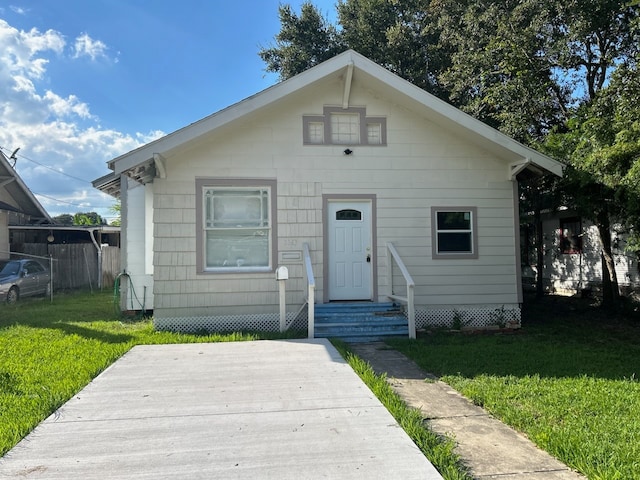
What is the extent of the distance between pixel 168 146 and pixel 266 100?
1.90 metres

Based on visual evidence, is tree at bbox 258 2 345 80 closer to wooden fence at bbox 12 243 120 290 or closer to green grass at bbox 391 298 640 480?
wooden fence at bbox 12 243 120 290

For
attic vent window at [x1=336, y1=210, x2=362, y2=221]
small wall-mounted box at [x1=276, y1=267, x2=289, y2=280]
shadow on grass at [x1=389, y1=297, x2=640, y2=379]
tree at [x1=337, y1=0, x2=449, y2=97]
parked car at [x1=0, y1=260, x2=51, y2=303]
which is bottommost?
shadow on grass at [x1=389, y1=297, x2=640, y2=379]

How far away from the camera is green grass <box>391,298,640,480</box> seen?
3.46m

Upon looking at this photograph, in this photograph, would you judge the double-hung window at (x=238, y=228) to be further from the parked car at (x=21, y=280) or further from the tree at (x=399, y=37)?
the tree at (x=399, y=37)

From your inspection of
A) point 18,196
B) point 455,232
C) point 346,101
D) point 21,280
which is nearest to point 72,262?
point 18,196

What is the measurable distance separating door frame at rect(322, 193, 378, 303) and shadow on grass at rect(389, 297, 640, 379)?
1.47 meters

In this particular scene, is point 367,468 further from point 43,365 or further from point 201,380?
point 43,365

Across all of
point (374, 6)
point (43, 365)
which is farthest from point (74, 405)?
point (374, 6)

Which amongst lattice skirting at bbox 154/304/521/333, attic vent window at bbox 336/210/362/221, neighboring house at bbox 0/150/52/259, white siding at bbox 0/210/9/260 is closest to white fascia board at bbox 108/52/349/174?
attic vent window at bbox 336/210/362/221

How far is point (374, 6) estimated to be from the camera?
17031 mm

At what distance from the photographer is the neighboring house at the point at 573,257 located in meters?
12.9

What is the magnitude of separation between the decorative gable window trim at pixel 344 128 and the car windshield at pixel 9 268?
10577mm

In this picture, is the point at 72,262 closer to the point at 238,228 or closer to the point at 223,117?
the point at 238,228

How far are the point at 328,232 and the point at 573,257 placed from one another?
10072 millimetres
